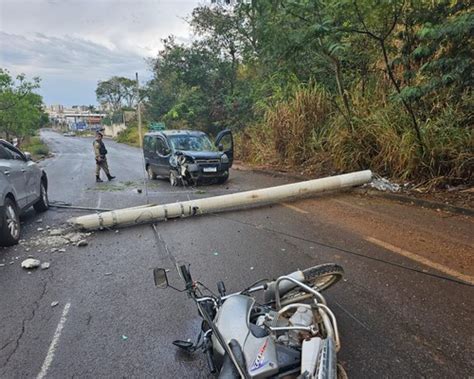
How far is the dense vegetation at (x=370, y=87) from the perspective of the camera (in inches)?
296

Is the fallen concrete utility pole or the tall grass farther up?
the tall grass

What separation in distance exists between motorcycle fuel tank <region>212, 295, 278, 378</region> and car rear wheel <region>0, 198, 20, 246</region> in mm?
4914

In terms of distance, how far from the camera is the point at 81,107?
6452 inches

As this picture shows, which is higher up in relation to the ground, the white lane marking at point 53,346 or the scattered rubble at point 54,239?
the white lane marking at point 53,346

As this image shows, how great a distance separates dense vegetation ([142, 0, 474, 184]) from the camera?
7.52 metres

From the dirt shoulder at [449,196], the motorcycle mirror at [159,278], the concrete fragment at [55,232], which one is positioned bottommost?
the concrete fragment at [55,232]

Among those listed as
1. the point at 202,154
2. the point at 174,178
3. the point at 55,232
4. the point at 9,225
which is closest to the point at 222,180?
the point at 202,154

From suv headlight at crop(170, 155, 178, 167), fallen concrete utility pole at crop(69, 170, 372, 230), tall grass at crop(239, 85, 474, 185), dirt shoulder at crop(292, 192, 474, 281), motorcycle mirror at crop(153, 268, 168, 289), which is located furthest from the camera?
suv headlight at crop(170, 155, 178, 167)

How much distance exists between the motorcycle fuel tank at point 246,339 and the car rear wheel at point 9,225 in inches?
193

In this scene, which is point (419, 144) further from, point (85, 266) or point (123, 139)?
point (123, 139)

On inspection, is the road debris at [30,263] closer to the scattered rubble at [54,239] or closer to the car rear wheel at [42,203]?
the scattered rubble at [54,239]

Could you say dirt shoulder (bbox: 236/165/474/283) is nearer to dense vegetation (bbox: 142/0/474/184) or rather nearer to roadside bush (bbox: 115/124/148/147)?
dense vegetation (bbox: 142/0/474/184)

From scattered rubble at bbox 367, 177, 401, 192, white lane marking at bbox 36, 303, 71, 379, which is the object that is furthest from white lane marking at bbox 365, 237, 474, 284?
white lane marking at bbox 36, 303, 71, 379

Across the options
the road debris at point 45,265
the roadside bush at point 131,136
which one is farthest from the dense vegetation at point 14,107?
the road debris at point 45,265
